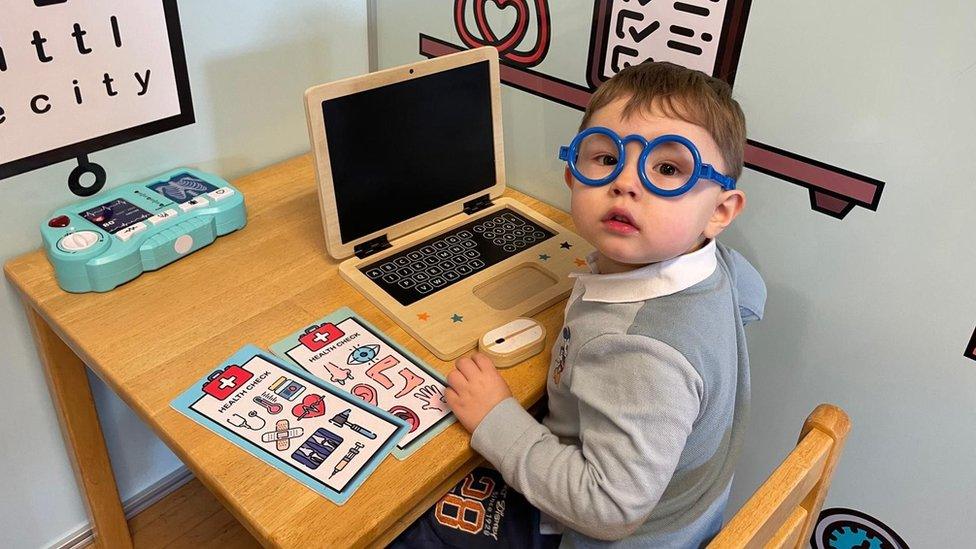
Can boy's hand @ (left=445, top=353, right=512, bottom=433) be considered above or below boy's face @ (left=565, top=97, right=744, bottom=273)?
below

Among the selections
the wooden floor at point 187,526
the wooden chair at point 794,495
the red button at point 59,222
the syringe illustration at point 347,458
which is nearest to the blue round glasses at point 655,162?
the wooden chair at point 794,495

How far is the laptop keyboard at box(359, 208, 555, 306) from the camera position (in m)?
1.01

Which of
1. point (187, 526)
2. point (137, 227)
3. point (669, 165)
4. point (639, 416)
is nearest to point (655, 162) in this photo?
point (669, 165)

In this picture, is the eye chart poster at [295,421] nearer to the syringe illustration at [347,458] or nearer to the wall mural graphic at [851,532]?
the syringe illustration at [347,458]

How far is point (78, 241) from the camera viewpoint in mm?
953

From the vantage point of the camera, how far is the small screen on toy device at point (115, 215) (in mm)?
1002

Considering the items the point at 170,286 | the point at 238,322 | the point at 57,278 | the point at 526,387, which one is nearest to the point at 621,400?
the point at 526,387

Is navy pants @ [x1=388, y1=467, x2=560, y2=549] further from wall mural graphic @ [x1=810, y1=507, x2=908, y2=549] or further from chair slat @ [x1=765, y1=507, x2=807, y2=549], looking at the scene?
wall mural graphic @ [x1=810, y1=507, x2=908, y2=549]

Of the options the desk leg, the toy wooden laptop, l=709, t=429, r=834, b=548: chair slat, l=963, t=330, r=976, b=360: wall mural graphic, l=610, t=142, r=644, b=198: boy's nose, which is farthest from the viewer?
the desk leg

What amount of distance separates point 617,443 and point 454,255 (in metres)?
0.45

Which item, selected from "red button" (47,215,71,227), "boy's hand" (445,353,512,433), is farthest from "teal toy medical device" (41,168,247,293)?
"boy's hand" (445,353,512,433)

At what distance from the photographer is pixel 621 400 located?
2.34 feet

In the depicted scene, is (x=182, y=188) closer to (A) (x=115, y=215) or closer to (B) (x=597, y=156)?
(A) (x=115, y=215)

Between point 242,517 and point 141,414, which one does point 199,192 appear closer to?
point 141,414
